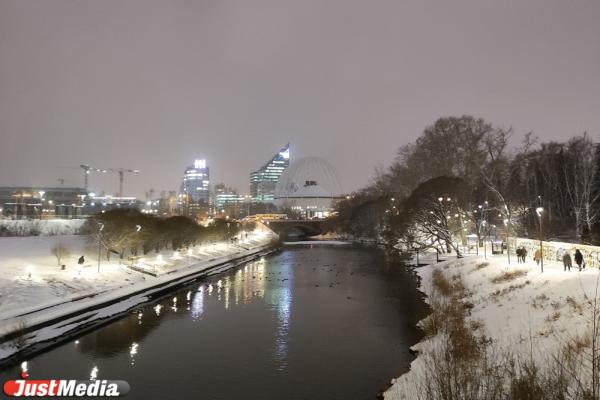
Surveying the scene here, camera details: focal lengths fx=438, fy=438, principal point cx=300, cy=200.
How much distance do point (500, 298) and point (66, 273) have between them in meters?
28.8

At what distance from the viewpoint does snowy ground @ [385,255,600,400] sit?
1431cm

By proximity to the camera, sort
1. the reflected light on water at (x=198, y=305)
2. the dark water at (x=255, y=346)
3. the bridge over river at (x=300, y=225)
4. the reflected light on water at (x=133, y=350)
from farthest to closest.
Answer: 1. the bridge over river at (x=300, y=225)
2. the reflected light on water at (x=198, y=305)
3. the reflected light on water at (x=133, y=350)
4. the dark water at (x=255, y=346)

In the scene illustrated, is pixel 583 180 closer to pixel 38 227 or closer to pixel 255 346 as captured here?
pixel 255 346

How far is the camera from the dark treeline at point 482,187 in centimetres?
4672

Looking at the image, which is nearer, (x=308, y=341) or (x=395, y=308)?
(x=308, y=341)

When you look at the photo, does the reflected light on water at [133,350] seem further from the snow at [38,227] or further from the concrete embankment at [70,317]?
the snow at [38,227]

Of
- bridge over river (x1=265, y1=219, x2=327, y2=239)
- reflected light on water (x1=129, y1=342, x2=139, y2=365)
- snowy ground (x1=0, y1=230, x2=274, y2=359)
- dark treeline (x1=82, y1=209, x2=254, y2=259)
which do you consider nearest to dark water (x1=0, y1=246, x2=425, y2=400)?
reflected light on water (x1=129, y1=342, x2=139, y2=365)

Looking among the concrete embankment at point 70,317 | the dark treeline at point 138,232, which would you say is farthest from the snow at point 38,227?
the concrete embankment at point 70,317

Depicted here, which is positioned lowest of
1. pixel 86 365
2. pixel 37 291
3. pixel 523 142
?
pixel 86 365

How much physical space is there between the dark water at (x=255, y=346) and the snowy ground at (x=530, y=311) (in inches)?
96.1

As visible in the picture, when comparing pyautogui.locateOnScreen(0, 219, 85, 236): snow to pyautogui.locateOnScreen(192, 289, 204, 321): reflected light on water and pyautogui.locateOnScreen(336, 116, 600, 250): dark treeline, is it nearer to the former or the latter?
pyautogui.locateOnScreen(192, 289, 204, 321): reflected light on water

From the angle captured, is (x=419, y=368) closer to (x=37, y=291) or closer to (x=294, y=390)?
(x=294, y=390)

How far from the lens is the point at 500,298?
22891 mm

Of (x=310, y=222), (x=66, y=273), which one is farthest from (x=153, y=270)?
(x=310, y=222)
